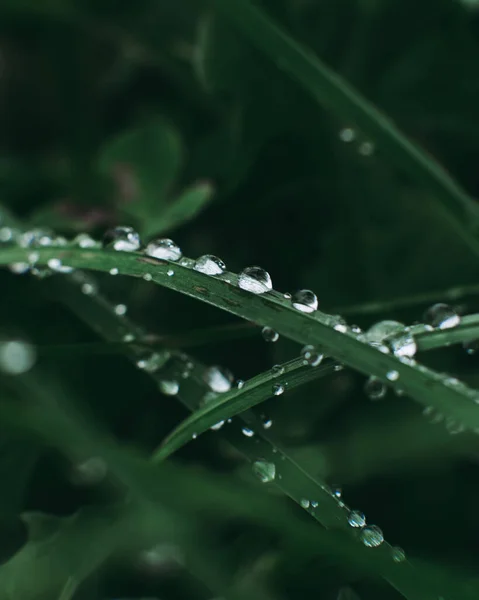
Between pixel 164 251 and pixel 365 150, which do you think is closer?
pixel 164 251

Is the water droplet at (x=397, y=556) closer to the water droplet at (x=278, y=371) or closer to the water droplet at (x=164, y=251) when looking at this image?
the water droplet at (x=278, y=371)

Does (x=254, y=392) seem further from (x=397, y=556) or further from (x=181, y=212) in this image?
(x=181, y=212)

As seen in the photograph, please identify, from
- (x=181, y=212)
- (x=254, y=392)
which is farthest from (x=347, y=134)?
(x=254, y=392)

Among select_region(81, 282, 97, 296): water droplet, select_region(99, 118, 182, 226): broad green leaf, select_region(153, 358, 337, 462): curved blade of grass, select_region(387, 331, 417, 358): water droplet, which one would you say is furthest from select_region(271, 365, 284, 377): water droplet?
select_region(99, 118, 182, 226): broad green leaf

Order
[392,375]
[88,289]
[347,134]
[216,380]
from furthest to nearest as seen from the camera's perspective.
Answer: [347,134]
[88,289]
[216,380]
[392,375]

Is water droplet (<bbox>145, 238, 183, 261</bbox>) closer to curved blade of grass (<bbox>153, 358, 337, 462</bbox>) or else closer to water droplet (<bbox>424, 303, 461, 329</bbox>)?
curved blade of grass (<bbox>153, 358, 337, 462</bbox>)

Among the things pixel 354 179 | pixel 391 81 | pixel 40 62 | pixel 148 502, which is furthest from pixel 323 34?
pixel 148 502
